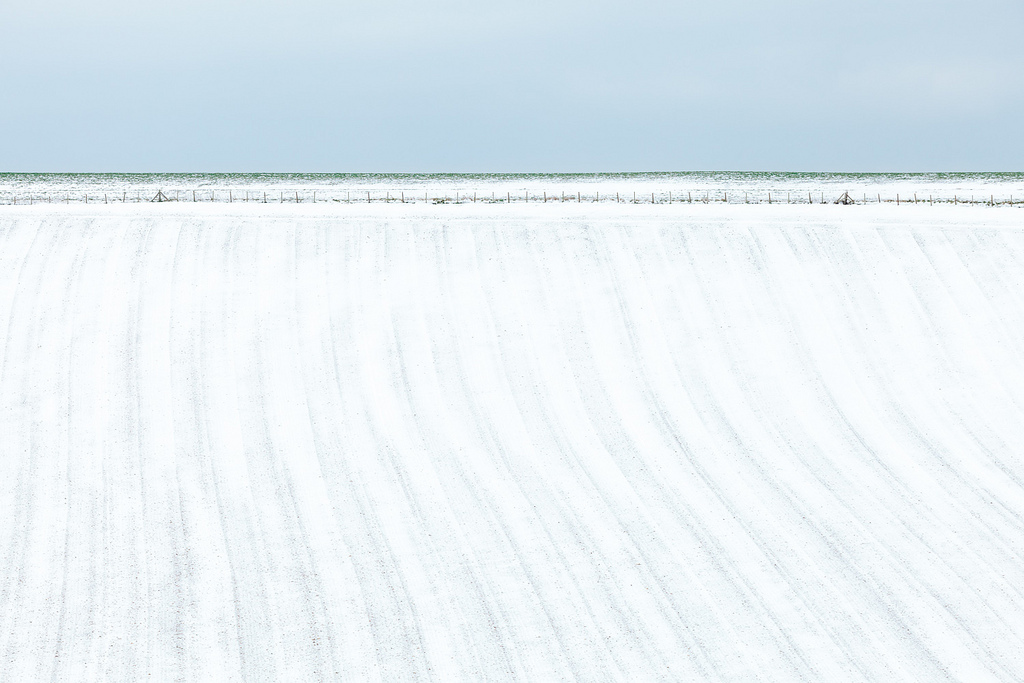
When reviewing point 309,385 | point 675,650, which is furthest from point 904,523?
point 309,385

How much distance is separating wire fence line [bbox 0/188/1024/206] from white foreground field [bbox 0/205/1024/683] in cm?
322

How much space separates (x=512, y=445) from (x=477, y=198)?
64.1 feet

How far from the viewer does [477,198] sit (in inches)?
1534

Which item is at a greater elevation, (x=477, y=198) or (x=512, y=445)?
(x=477, y=198)

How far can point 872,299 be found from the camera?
2764 centimetres

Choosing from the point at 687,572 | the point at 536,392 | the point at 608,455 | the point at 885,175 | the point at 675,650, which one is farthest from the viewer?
the point at 885,175

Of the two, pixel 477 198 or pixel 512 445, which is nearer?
pixel 512 445

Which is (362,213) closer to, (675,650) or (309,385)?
(309,385)

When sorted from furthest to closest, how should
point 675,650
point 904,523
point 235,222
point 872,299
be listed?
point 235,222 → point 872,299 → point 904,523 → point 675,650

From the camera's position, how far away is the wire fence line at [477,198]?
36.8m

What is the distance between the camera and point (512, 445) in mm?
21672

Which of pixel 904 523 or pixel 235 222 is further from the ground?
pixel 235 222

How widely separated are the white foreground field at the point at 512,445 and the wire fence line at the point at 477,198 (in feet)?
10.5

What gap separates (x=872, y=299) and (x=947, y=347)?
291 cm
